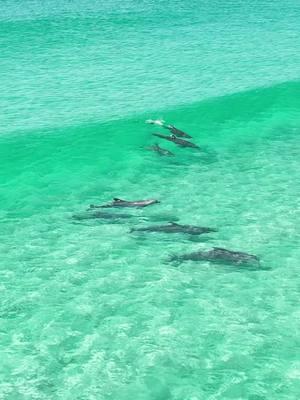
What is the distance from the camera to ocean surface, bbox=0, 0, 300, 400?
11891 mm

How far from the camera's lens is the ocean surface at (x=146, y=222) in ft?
39.0

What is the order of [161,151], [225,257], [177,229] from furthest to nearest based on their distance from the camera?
[161,151]
[177,229]
[225,257]

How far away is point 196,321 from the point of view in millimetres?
13250

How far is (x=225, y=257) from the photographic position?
1538cm

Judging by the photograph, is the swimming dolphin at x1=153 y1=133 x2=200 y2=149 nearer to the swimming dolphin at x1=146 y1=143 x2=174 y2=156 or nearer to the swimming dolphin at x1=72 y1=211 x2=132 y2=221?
the swimming dolphin at x1=146 y1=143 x2=174 y2=156

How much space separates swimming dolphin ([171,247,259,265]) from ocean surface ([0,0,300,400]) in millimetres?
235

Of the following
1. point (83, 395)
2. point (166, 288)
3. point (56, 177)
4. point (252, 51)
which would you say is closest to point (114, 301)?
point (166, 288)

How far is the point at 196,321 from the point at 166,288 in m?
1.43

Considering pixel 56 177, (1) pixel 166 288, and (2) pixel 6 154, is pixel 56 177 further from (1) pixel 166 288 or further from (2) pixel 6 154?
(1) pixel 166 288

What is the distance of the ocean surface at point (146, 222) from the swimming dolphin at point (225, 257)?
0.24 metres

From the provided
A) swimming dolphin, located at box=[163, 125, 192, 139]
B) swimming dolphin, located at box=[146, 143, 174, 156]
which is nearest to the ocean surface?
swimming dolphin, located at box=[146, 143, 174, 156]

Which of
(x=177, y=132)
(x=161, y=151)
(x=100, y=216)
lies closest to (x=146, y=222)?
(x=100, y=216)

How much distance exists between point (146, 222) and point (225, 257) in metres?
3.22

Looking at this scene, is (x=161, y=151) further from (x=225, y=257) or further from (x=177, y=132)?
(x=225, y=257)
